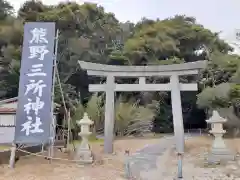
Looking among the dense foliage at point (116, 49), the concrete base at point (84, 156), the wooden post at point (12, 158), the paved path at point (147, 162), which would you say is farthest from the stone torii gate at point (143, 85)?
the dense foliage at point (116, 49)

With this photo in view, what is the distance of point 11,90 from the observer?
21.3m

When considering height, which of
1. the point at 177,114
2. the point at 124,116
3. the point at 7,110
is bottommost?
the point at 177,114

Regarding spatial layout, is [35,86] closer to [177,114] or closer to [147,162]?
[147,162]

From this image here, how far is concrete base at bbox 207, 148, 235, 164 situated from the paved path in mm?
1436

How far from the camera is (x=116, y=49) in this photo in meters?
24.6

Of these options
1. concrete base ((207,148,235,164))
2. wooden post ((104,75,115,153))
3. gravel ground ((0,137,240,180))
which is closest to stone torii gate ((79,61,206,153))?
wooden post ((104,75,115,153))

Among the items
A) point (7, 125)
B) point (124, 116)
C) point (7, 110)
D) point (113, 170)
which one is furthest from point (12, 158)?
point (124, 116)

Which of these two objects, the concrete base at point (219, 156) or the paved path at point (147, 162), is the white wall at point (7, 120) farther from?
the concrete base at point (219, 156)

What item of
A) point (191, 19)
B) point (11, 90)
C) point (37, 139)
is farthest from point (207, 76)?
point (37, 139)

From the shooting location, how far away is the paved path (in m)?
7.43

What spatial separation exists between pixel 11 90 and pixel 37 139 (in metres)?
14.6

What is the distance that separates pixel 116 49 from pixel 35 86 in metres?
16.8

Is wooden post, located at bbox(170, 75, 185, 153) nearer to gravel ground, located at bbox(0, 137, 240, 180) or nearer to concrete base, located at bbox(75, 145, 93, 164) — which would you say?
gravel ground, located at bbox(0, 137, 240, 180)

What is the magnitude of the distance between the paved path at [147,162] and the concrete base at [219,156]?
1.44 m
